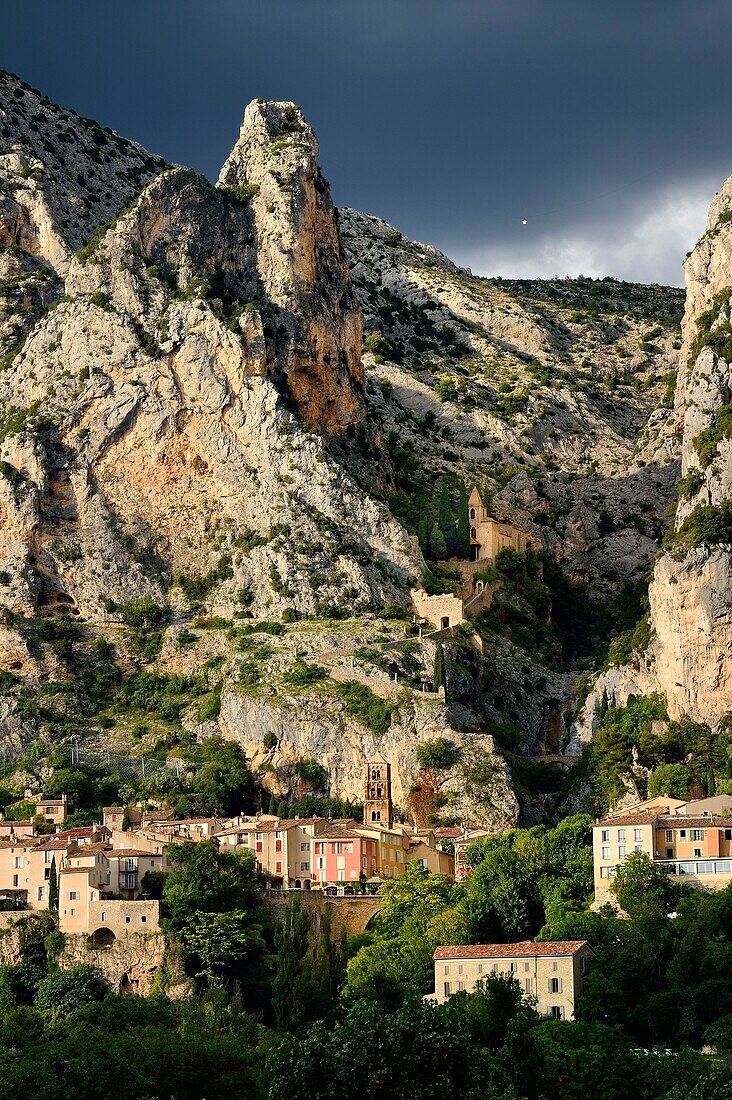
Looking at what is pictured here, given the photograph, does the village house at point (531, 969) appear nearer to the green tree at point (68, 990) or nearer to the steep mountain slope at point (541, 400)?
the green tree at point (68, 990)

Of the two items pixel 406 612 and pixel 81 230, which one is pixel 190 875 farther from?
pixel 81 230

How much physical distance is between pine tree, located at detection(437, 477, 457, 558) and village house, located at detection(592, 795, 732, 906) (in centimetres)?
4747

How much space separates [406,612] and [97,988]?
133 feet

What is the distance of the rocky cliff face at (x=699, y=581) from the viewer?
112062mm

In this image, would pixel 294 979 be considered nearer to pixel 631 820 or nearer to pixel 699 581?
pixel 631 820

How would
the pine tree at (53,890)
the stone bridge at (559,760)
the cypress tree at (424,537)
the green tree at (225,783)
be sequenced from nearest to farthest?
the pine tree at (53,890) → the green tree at (225,783) → the stone bridge at (559,760) → the cypress tree at (424,537)

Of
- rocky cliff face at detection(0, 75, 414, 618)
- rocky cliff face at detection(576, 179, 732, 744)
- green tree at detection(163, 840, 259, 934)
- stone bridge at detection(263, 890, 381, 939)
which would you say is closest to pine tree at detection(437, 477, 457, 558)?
rocky cliff face at detection(0, 75, 414, 618)

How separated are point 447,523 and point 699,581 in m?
29.1

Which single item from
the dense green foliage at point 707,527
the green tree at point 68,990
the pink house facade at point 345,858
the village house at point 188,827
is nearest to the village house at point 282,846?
A: the pink house facade at point 345,858

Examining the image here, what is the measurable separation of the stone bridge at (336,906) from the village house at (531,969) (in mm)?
12467

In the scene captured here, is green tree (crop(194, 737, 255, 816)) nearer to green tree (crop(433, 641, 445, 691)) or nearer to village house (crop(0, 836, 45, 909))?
green tree (crop(433, 641, 445, 691))

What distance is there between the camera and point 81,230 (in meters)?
146

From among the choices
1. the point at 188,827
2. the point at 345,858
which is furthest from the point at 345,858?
the point at 188,827

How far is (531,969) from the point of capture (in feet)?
261
